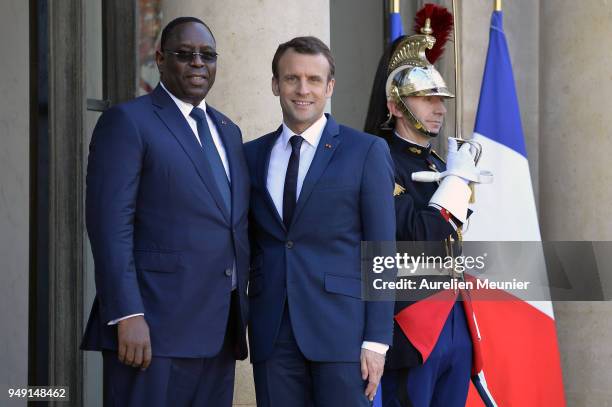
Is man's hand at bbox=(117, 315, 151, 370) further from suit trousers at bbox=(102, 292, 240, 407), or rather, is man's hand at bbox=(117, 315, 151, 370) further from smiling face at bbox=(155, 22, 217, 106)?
smiling face at bbox=(155, 22, 217, 106)

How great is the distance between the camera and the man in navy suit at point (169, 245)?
317cm

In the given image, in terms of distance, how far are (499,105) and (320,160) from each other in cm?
231

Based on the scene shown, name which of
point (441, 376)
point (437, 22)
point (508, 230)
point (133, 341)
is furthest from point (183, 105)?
point (508, 230)

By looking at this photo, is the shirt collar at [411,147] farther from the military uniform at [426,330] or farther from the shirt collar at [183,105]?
the shirt collar at [183,105]

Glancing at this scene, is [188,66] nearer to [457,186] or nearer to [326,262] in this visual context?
[326,262]

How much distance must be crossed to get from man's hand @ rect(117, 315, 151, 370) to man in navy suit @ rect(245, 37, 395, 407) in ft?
1.28

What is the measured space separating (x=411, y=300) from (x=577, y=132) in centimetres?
224

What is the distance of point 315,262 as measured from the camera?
339 centimetres

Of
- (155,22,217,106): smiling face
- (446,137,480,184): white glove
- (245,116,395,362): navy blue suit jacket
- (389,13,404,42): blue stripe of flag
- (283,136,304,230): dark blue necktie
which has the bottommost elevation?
(245,116,395,362): navy blue suit jacket

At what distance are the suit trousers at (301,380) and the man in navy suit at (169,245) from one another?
133 millimetres

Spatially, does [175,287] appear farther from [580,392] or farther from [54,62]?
[580,392]

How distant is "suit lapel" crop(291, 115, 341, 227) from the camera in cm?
341

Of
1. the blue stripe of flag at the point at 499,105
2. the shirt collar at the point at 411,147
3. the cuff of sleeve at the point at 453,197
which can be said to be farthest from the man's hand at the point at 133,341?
the blue stripe of flag at the point at 499,105

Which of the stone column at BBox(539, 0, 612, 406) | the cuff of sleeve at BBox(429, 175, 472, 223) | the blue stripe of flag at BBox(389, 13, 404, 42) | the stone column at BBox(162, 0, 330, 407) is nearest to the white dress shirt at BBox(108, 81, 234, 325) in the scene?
the cuff of sleeve at BBox(429, 175, 472, 223)
